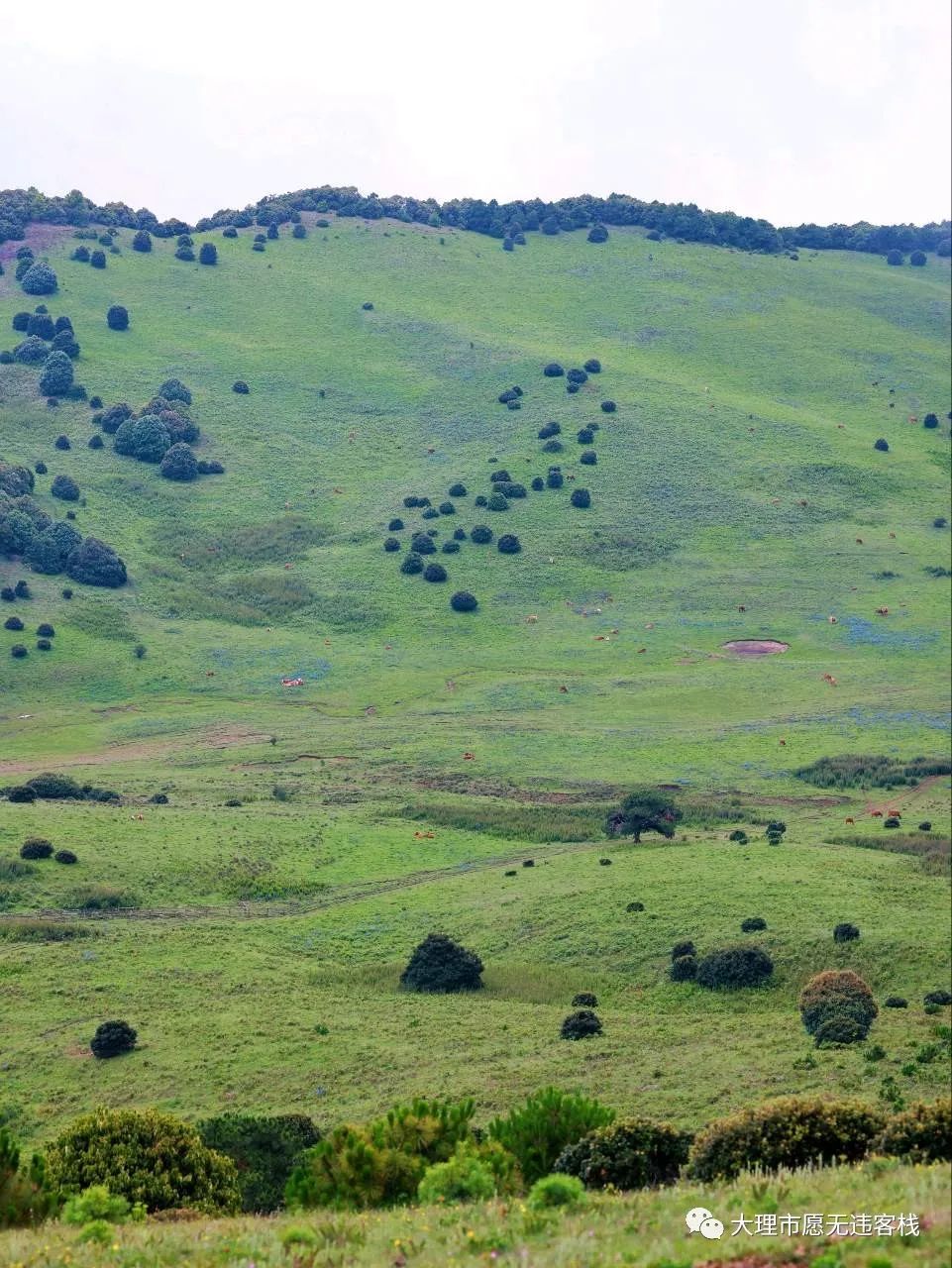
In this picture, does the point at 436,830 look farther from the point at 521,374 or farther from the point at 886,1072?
the point at 521,374

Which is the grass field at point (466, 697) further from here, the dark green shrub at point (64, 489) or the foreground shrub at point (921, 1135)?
the foreground shrub at point (921, 1135)

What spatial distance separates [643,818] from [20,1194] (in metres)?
48.4

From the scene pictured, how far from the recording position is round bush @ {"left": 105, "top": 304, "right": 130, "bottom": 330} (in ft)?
579

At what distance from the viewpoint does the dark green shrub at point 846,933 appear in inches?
1954

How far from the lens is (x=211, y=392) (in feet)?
549

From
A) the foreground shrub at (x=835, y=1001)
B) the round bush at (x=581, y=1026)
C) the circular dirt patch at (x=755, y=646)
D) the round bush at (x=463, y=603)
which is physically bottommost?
the round bush at (x=581, y=1026)

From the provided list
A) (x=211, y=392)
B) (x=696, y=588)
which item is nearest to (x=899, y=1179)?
(x=696, y=588)

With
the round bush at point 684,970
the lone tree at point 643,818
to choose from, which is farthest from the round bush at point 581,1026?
the lone tree at point 643,818

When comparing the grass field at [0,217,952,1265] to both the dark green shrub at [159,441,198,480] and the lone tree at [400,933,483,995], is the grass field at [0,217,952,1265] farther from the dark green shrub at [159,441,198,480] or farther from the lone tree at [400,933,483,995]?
the dark green shrub at [159,441,198,480]

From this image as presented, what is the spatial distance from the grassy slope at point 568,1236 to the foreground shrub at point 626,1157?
2.73m

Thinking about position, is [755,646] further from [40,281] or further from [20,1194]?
[40,281]

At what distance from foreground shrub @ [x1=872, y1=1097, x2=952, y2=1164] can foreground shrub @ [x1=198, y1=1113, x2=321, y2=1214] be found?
40.4 feet

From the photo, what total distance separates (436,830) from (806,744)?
93.7 ft

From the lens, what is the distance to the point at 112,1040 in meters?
43.0
